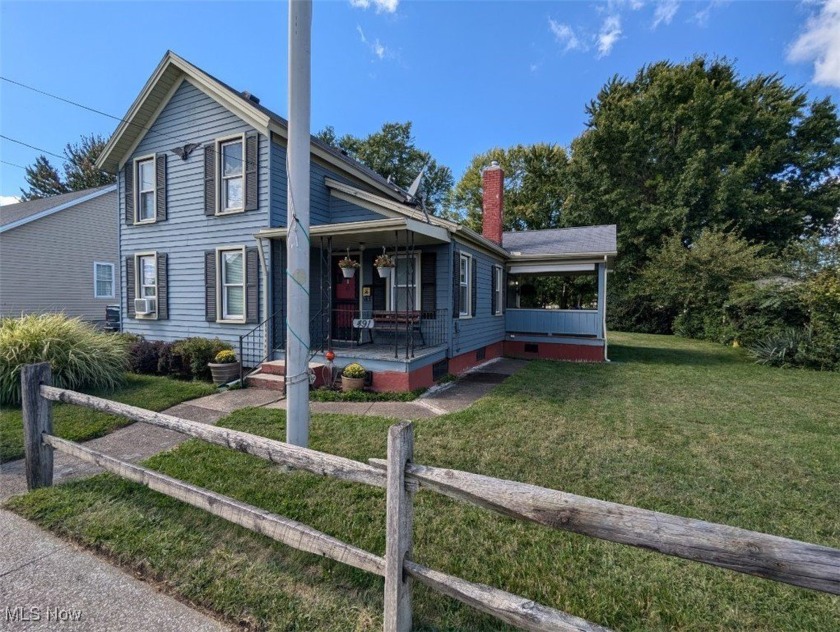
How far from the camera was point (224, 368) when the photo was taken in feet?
24.8

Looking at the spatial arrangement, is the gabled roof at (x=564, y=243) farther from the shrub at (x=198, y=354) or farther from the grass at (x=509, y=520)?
the shrub at (x=198, y=354)

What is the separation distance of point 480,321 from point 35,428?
8573 mm

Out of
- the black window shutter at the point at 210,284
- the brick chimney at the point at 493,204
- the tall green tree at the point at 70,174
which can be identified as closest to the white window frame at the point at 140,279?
the black window shutter at the point at 210,284

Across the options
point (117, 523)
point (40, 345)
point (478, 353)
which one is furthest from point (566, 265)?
point (40, 345)

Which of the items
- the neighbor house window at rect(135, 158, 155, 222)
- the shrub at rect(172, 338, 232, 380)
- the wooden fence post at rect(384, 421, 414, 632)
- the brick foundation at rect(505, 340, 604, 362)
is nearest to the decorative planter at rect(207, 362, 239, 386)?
the shrub at rect(172, 338, 232, 380)

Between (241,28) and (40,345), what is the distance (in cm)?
634

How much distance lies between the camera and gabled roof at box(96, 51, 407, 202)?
8.21 m

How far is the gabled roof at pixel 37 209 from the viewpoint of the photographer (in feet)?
43.3

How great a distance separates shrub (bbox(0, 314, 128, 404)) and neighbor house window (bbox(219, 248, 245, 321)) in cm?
220

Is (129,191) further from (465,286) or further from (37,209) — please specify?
(465,286)

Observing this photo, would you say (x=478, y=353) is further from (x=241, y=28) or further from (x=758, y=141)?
(x=758, y=141)

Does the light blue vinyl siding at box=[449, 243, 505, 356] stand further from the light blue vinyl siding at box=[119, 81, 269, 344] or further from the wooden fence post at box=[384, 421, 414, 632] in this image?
the wooden fence post at box=[384, 421, 414, 632]

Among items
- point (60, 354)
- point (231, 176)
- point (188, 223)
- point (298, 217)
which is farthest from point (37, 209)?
point (298, 217)

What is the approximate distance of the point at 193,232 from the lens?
368 inches
